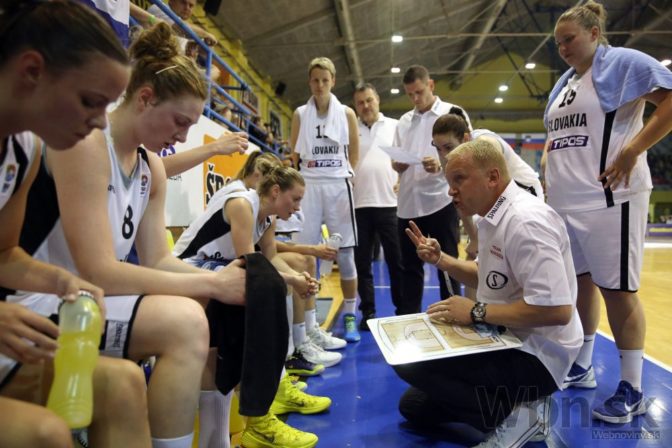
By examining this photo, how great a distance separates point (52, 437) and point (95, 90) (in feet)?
1.76

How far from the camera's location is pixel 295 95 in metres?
15.3

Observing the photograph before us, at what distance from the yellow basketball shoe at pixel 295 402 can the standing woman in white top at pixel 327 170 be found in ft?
3.80

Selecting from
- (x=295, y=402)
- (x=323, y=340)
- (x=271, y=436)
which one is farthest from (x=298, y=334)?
(x=271, y=436)

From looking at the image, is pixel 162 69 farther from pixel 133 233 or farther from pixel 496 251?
pixel 496 251

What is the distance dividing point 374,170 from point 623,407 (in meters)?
2.24

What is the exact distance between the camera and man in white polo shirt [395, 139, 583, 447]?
151cm

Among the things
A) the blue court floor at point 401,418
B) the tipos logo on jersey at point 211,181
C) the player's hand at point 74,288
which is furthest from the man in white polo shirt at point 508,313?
the tipos logo on jersey at point 211,181

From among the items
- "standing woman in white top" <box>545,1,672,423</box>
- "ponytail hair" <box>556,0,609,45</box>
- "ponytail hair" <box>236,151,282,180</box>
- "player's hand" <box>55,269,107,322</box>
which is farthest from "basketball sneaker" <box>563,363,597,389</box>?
"player's hand" <box>55,269,107,322</box>

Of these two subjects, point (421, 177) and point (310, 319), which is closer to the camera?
point (310, 319)

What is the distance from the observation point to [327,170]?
3.23m

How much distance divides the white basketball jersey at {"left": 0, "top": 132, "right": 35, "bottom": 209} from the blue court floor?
1286 mm

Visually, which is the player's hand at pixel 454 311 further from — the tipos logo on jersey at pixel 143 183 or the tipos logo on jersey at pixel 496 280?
the tipos logo on jersey at pixel 143 183

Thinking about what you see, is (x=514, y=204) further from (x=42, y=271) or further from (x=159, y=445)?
(x=42, y=271)

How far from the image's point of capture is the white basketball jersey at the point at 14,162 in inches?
34.5
